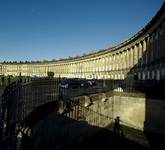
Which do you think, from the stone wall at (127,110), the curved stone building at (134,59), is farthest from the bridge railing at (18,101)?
the curved stone building at (134,59)

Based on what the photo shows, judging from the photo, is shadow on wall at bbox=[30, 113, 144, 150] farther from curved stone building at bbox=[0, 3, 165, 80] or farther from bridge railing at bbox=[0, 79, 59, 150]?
curved stone building at bbox=[0, 3, 165, 80]

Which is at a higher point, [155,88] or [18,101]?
[18,101]

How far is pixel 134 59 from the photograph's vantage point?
62.8m

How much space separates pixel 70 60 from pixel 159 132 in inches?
4273

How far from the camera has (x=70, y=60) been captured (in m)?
133

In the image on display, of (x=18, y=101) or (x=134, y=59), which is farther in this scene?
(x=134, y=59)

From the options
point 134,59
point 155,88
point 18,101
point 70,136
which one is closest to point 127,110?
point 155,88

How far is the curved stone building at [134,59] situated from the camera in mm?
45334

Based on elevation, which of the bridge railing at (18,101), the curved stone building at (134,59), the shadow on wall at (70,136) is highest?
the curved stone building at (134,59)

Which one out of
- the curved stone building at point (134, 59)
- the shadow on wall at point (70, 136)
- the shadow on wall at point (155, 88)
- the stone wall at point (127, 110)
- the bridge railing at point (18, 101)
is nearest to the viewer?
the bridge railing at point (18, 101)

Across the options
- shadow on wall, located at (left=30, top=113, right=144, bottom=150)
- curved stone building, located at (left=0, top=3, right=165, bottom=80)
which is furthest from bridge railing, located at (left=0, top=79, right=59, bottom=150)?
curved stone building, located at (left=0, top=3, right=165, bottom=80)

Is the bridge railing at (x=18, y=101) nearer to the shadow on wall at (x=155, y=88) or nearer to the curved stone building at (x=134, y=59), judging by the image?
the shadow on wall at (x=155, y=88)

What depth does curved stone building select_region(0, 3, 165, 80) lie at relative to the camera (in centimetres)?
4533

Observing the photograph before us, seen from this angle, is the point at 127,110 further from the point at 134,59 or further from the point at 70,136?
the point at 134,59
